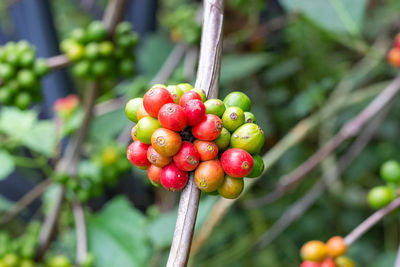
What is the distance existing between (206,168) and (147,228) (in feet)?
3.86

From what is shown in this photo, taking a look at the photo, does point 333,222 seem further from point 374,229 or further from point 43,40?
point 43,40

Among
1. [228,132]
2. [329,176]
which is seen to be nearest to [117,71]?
[228,132]

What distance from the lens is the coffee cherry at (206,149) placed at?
0.52 metres

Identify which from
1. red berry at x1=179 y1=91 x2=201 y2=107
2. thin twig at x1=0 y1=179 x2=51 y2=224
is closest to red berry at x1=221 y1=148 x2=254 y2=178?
red berry at x1=179 y1=91 x2=201 y2=107

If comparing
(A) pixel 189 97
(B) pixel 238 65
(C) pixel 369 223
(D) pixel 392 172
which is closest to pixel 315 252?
(C) pixel 369 223

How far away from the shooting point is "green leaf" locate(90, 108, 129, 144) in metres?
1.86

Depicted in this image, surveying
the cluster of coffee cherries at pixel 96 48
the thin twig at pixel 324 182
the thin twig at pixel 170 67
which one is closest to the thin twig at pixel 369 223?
the thin twig at pixel 324 182

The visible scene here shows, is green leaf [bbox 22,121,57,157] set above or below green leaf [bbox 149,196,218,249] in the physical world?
above

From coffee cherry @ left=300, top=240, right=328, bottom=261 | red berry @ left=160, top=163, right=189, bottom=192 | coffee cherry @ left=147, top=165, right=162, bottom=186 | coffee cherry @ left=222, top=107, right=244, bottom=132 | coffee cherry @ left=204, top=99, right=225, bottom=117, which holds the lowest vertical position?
coffee cherry @ left=300, top=240, right=328, bottom=261

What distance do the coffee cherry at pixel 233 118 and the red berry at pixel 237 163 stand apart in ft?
0.19

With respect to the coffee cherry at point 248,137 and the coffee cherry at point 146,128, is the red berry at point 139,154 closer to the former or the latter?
the coffee cherry at point 146,128

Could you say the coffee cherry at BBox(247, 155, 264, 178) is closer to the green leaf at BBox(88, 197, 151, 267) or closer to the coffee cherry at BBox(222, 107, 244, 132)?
the coffee cherry at BBox(222, 107, 244, 132)

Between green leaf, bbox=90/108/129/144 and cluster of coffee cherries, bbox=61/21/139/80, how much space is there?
1.80 feet

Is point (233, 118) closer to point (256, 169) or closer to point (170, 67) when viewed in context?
point (256, 169)
